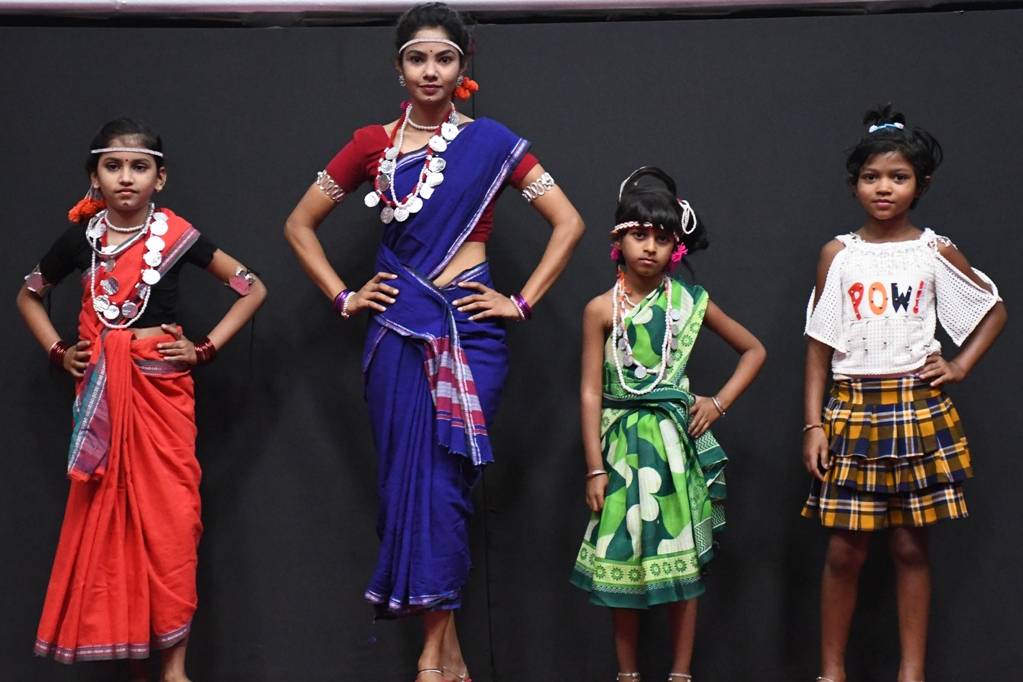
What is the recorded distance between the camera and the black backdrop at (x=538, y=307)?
3.54 m

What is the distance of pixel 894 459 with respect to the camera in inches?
120

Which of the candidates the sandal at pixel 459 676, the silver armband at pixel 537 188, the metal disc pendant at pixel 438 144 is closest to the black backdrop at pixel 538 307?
→ the sandal at pixel 459 676

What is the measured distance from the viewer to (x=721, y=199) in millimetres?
3580

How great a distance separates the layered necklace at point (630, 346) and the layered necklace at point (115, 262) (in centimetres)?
120

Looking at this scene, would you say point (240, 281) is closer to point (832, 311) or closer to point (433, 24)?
point (433, 24)

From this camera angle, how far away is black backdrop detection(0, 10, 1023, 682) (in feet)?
11.6

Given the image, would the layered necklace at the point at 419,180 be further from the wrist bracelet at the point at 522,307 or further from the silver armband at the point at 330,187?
the wrist bracelet at the point at 522,307

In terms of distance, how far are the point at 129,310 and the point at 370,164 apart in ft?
2.40

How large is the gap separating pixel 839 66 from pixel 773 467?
1199mm

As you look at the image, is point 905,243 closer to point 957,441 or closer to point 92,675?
point 957,441

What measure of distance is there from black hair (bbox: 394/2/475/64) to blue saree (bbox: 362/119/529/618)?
0.23 metres

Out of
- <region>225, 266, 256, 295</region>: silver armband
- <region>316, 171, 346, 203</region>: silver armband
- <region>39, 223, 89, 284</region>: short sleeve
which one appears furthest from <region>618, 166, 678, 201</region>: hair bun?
<region>39, 223, 89, 284</region>: short sleeve

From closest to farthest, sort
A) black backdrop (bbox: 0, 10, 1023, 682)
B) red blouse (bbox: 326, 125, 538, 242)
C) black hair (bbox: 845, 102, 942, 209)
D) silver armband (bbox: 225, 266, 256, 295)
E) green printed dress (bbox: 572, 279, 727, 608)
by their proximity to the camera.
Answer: green printed dress (bbox: 572, 279, 727, 608), black hair (bbox: 845, 102, 942, 209), red blouse (bbox: 326, 125, 538, 242), silver armband (bbox: 225, 266, 256, 295), black backdrop (bbox: 0, 10, 1023, 682)

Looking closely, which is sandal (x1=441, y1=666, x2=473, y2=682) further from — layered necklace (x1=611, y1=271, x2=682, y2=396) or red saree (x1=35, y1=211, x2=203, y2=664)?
layered necklace (x1=611, y1=271, x2=682, y2=396)
